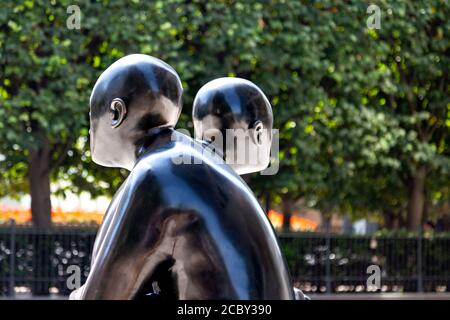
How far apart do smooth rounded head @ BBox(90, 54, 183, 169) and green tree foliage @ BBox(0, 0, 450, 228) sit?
45.0 ft

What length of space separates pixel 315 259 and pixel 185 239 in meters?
18.4

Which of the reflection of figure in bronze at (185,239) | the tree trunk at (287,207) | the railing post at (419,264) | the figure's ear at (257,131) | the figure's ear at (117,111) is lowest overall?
the railing post at (419,264)

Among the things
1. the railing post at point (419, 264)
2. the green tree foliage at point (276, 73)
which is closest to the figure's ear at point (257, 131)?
the green tree foliage at point (276, 73)

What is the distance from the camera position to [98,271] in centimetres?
284

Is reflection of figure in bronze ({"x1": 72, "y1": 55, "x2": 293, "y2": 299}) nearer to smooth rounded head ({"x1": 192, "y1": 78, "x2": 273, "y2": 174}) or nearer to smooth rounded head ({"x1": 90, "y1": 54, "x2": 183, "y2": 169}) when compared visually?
smooth rounded head ({"x1": 90, "y1": 54, "x2": 183, "y2": 169})

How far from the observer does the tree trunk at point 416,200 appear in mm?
21859

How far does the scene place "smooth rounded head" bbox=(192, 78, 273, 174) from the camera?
11.6 feet

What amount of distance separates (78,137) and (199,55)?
112 inches

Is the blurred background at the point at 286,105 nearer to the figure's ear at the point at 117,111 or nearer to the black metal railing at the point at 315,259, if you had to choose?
the black metal railing at the point at 315,259

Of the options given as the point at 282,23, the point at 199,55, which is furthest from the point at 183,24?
the point at 282,23

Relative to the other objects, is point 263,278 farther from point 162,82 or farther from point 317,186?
point 317,186

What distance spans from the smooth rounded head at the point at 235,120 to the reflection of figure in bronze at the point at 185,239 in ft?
1.79

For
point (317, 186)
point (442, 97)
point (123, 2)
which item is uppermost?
point (123, 2)

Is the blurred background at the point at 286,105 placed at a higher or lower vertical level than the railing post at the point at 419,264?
higher
